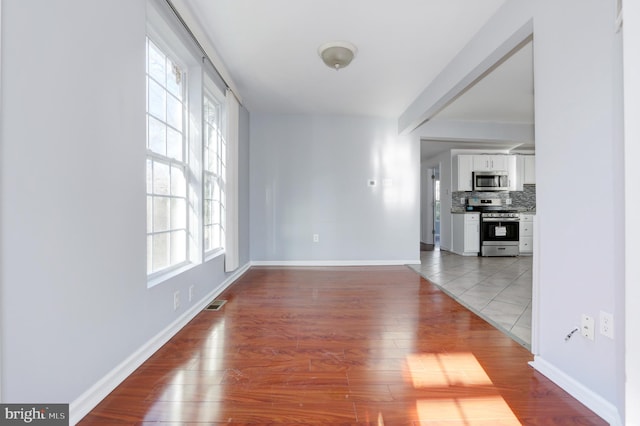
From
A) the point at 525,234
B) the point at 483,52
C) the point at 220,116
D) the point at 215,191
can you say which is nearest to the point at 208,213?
the point at 215,191

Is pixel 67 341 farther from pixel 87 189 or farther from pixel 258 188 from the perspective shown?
pixel 258 188

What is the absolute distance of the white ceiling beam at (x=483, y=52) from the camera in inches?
74.0

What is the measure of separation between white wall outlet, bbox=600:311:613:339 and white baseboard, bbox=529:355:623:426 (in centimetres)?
31

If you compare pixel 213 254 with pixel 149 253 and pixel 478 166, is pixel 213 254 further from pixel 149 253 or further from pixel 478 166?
pixel 478 166

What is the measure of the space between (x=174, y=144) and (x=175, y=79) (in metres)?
0.59

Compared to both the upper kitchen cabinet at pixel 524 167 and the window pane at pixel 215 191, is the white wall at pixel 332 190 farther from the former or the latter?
the upper kitchen cabinet at pixel 524 167

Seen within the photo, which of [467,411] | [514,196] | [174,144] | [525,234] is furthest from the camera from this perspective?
[514,196]

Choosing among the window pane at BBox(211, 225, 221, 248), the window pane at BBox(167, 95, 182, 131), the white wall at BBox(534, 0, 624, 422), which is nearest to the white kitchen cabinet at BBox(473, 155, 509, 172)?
the white wall at BBox(534, 0, 624, 422)

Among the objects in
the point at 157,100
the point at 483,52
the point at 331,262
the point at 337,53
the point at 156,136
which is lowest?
the point at 331,262

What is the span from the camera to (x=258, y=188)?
15.3 ft

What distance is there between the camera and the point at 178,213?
2482mm

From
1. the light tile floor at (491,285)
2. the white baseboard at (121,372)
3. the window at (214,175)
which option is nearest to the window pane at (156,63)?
the window at (214,175)

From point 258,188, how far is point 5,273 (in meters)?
3.76

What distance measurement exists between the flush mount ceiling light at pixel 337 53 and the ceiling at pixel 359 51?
0.18ft
